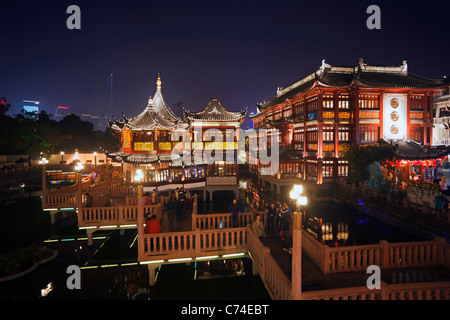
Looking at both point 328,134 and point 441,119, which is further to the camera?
point 441,119

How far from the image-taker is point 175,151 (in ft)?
79.3

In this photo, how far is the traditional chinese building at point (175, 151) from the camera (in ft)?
74.7

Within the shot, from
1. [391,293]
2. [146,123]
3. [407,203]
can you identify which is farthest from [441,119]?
[391,293]

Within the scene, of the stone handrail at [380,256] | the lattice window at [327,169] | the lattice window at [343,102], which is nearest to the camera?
the stone handrail at [380,256]

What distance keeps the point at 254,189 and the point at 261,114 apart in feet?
78.7

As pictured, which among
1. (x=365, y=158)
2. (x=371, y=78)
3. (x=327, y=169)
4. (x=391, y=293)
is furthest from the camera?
(x=371, y=78)

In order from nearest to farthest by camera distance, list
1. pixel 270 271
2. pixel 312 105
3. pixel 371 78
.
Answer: pixel 270 271
pixel 371 78
pixel 312 105

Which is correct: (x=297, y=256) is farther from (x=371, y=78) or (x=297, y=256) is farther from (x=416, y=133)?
(x=416, y=133)

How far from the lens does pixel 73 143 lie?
59.6 metres

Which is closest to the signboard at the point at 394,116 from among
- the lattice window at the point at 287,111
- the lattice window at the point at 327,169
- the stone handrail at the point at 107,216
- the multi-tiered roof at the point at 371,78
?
the multi-tiered roof at the point at 371,78

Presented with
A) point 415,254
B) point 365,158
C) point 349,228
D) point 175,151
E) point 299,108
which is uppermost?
point 299,108

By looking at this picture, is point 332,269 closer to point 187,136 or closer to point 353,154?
point 353,154

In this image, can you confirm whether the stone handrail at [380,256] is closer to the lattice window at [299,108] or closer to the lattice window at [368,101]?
the lattice window at [368,101]

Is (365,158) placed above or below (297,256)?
above
